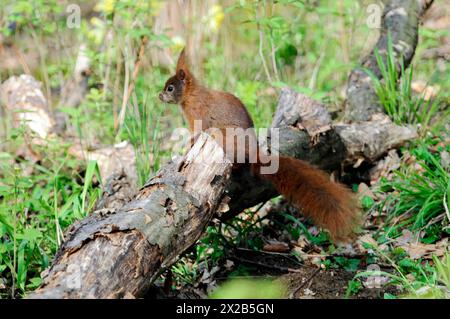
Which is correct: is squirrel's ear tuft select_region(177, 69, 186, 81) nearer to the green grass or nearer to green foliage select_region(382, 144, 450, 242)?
the green grass

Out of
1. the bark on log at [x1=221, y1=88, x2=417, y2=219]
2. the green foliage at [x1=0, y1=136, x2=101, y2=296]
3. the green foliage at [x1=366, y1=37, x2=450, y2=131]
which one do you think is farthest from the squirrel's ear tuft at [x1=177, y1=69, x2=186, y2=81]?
the green foliage at [x1=366, y1=37, x2=450, y2=131]

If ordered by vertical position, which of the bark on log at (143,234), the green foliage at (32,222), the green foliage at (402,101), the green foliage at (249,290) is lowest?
the green foliage at (249,290)

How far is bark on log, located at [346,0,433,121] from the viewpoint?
195 inches

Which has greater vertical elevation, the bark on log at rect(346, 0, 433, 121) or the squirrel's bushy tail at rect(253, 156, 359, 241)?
the bark on log at rect(346, 0, 433, 121)

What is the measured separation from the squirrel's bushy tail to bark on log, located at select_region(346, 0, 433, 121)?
1.70 metres

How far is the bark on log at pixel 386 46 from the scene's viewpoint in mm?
4961

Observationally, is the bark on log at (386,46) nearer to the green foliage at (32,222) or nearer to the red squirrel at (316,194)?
the red squirrel at (316,194)

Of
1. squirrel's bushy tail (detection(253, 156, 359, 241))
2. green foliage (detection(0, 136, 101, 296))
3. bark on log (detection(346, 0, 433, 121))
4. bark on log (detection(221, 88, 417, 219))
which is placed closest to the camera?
squirrel's bushy tail (detection(253, 156, 359, 241))

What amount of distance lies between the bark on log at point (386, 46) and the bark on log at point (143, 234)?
214cm

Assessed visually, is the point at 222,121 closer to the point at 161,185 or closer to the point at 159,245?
the point at 161,185

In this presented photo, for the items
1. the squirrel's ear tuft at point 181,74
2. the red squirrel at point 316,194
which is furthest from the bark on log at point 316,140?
the squirrel's ear tuft at point 181,74
